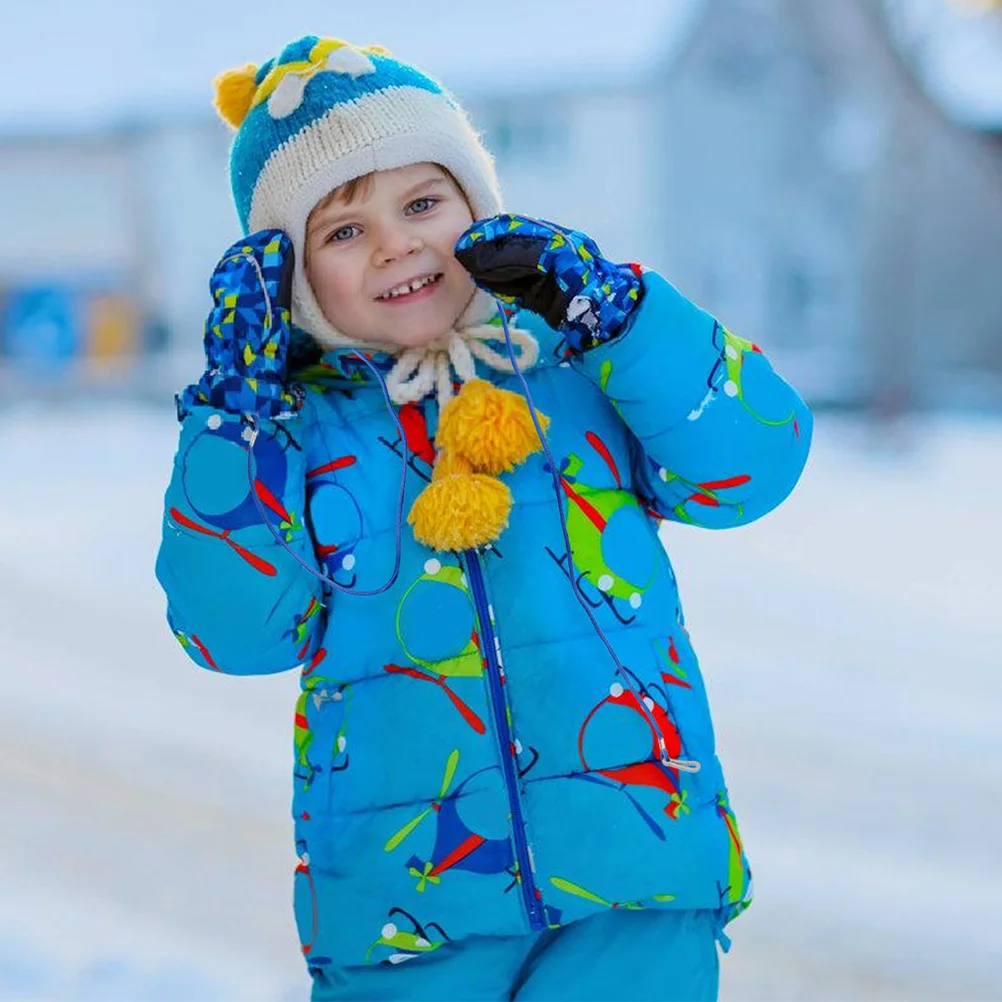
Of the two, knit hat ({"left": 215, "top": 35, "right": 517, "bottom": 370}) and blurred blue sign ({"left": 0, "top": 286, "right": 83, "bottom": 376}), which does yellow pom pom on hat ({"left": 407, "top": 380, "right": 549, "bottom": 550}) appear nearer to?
knit hat ({"left": 215, "top": 35, "right": 517, "bottom": 370})

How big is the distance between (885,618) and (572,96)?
10.3 m

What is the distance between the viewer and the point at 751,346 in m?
1.15

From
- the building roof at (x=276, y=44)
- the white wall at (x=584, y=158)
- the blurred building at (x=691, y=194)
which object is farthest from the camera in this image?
the white wall at (x=584, y=158)

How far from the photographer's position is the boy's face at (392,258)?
1.15 m

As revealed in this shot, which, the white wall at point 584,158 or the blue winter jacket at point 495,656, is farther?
the white wall at point 584,158

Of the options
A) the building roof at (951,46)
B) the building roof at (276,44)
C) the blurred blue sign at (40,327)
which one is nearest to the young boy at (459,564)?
the building roof at (951,46)

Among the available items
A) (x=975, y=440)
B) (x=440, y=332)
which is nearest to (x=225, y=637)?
(x=440, y=332)

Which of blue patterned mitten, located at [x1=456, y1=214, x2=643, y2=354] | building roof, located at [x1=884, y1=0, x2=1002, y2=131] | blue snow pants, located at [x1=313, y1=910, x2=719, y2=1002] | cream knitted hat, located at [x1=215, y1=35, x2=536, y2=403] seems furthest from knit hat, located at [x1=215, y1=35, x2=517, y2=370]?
building roof, located at [x1=884, y1=0, x2=1002, y2=131]

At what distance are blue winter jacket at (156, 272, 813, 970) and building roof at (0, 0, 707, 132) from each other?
11136 mm

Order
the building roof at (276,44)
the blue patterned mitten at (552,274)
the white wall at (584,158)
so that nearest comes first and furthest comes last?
the blue patterned mitten at (552,274) < the building roof at (276,44) < the white wall at (584,158)

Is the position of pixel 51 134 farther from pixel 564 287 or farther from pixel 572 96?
pixel 564 287

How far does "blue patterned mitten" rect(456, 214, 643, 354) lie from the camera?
1.05 metres

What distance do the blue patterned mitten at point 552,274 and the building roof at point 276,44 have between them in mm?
11131

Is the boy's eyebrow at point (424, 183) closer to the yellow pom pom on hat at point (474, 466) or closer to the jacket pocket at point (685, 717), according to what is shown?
the yellow pom pom on hat at point (474, 466)
